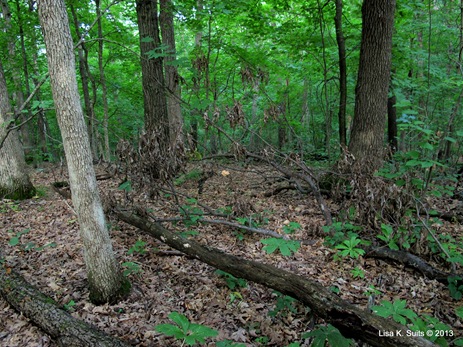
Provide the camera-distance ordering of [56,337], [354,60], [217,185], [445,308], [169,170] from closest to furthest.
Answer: [56,337] → [445,308] → [169,170] → [217,185] → [354,60]

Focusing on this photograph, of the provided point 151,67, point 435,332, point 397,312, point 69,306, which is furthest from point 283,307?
point 151,67

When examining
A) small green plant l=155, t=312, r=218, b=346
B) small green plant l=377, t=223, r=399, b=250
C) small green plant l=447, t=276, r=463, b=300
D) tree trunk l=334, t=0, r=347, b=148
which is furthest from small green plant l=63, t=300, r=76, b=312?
tree trunk l=334, t=0, r=347, b=148

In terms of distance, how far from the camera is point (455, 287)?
359 centimetres

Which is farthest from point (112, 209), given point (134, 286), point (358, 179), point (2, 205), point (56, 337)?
point (358, 179)

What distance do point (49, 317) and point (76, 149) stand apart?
1.79m

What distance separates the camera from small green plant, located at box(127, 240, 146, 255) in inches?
179

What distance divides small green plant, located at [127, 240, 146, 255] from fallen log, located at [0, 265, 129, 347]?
134 cm

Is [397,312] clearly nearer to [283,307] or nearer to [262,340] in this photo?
[283,307]

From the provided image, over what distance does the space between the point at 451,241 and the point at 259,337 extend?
11.8 ft

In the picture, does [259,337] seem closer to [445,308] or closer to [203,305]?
[203,305]

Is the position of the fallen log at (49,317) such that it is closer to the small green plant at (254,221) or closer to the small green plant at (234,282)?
the small green plant at (234,282)

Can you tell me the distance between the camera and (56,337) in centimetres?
291

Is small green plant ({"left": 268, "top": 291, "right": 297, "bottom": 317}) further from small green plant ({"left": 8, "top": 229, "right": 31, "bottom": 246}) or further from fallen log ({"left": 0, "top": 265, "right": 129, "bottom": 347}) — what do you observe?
small green plant ({"left": 8, "top": 229, "right": 31, "bottom": 246})

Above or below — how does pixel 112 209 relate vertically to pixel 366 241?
above
